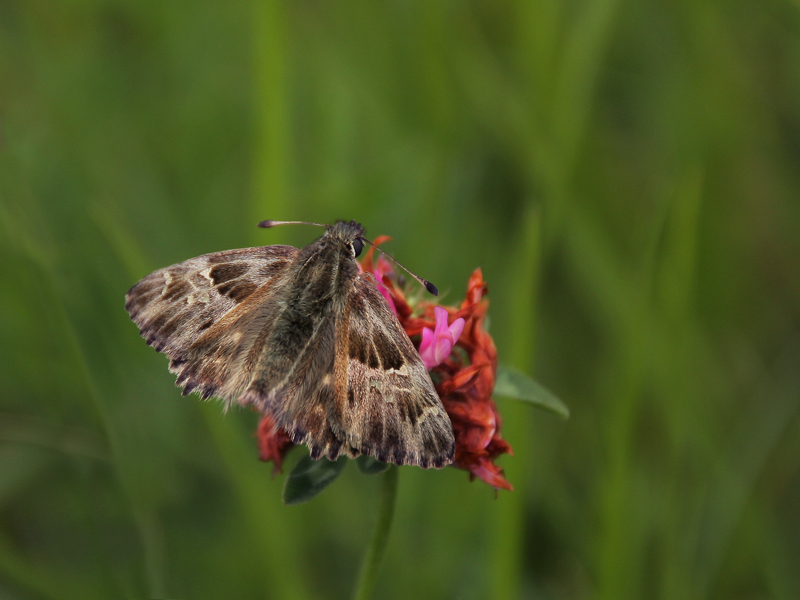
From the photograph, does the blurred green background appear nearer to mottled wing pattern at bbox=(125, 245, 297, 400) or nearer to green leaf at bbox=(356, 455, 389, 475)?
mottled wing pattern at bbox=(125, 245, 297, 400)

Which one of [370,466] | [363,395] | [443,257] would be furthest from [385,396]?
[443,257]

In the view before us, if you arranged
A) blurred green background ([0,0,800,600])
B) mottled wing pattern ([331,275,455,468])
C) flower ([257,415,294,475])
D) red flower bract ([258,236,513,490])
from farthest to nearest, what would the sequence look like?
blurred green background ([0,0,800,600])
flower ([257,415,294,475])
red flower bract ([258,236,513,490])
mottled wing pattern ([331,275,455,468])

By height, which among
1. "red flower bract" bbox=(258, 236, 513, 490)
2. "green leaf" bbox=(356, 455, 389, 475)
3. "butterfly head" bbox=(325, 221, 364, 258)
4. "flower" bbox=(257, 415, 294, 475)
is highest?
"butterfly head" bbox=(325, 221, 364, 258)

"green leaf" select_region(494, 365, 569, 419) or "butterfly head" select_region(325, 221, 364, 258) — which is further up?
"butterfly head" select_region(325, 221, 364, 258)

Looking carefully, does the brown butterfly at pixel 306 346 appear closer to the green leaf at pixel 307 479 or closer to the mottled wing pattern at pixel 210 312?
the mottled wing pattern at pixel 210 312

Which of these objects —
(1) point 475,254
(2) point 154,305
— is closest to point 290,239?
(1) point 475,254

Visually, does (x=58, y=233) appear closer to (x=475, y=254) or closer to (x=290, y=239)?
(x=290, y=239)

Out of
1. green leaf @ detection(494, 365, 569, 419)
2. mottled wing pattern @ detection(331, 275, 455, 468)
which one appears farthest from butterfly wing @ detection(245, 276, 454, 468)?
green leaf @ detection(494, 365, 569, 419)
